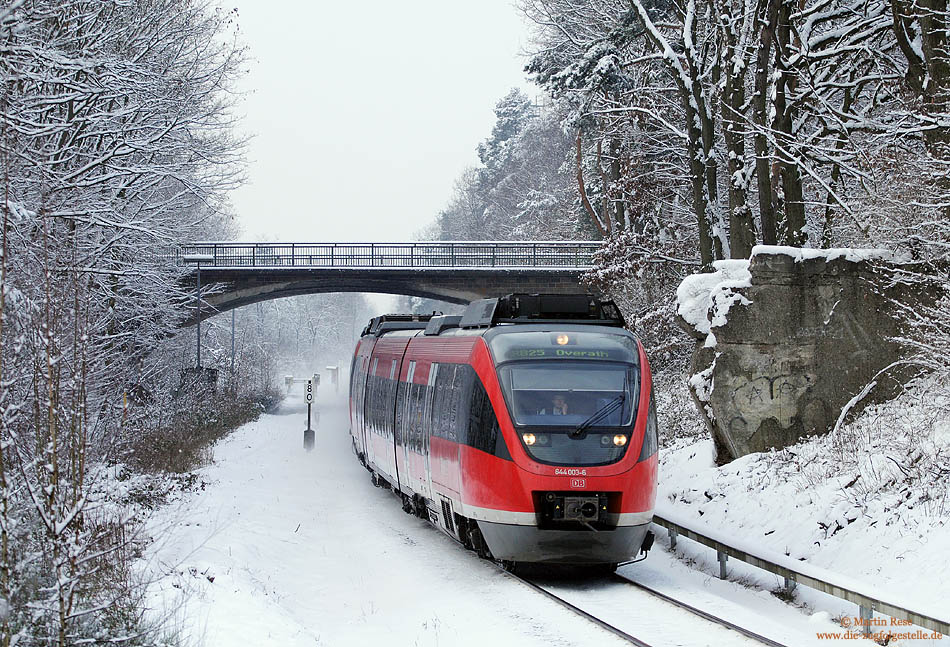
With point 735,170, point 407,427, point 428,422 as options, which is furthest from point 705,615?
point 735,170

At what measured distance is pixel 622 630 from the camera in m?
9.48

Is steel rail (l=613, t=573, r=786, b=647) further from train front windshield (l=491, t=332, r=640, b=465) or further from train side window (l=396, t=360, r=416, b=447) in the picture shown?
train side window (l=396, t=360, r=416, b=447)

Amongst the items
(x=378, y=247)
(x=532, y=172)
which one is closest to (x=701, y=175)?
(x=378, y=247)

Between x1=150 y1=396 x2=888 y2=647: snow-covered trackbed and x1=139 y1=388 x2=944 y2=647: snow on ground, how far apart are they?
0.07ft

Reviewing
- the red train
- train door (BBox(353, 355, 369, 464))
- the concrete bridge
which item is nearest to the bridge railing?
the concrete bridge

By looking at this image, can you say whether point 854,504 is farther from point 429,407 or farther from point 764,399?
point 429,407

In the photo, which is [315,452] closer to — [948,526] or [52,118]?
[52,118]

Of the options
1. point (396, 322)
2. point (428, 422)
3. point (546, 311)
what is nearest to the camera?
point (546, 311)

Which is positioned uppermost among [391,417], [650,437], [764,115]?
[764,115]

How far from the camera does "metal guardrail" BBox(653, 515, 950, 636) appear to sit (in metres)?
8.59

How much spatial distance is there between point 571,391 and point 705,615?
3097mm

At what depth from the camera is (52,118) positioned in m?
16.8

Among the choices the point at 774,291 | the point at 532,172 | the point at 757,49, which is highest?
the point at 532,172

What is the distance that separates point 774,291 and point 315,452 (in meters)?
17.9
